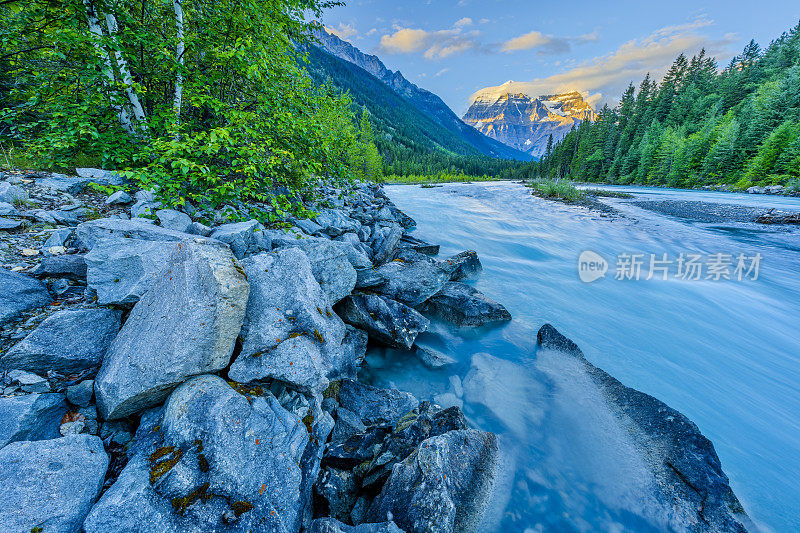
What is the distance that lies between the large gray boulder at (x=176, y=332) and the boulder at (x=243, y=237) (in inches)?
53.4

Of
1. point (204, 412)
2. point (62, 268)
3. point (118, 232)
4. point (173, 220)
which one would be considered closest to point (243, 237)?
point (173, 220)

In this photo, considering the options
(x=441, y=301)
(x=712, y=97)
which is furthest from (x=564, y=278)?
(x=712, y=97)

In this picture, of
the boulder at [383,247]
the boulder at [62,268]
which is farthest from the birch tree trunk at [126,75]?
the boulder at [383,247]

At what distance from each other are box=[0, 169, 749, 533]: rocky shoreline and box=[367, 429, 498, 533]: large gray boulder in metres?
0.01

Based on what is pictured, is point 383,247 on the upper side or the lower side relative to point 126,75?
lower

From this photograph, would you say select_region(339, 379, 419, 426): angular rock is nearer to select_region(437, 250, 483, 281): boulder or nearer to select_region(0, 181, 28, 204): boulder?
select_region(437, 250, 483, 281): boulder

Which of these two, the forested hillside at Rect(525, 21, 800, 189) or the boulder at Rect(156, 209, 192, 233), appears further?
the forested hillside at Rect(525, 21, 800, 189)

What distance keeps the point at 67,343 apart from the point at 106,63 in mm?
4982

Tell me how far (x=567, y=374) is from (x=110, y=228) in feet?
23.6

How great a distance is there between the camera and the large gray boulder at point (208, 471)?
1860mm

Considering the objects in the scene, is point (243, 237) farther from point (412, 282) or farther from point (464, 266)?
point (464, 266)

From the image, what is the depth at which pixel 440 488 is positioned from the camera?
8.26ft

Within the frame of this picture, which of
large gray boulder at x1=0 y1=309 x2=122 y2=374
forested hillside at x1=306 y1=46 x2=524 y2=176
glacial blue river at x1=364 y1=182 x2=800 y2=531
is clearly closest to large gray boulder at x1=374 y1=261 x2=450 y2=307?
glacial blue river at x1=364 y1=182 x2=800 y2=531

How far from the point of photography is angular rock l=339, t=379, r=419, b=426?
3.88 meters
